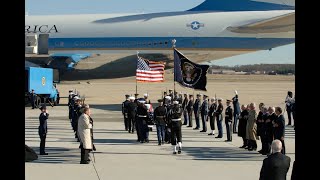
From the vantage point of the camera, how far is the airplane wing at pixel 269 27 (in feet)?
117

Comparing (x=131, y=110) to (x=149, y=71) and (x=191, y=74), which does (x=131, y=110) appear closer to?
(x=149, y=71)

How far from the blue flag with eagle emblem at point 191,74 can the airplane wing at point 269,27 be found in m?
20.2

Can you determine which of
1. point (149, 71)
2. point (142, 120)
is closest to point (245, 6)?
point (149, 71)

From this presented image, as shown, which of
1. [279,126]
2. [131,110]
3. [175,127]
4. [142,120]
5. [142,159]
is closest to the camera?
[279,126]

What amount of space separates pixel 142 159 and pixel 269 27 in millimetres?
25924

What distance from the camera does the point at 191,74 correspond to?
50.9 ft

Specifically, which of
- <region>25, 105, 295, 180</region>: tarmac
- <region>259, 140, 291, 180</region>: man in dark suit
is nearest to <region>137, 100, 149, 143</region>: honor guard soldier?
<region>25, 105, 295, 180</region>: tarmac

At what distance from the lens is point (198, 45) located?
3922cm

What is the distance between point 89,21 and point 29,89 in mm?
11048

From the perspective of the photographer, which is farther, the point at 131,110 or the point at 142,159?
the point at 131,110

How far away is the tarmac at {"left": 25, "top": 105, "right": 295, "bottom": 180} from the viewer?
1085 centimetres

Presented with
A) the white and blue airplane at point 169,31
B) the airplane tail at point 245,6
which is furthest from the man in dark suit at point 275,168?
the airplane tail at point 245,6

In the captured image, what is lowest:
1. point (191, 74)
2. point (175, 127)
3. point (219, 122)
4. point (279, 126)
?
point (219, 122)
